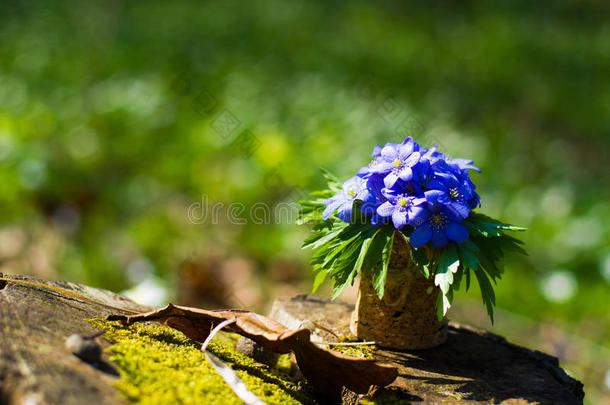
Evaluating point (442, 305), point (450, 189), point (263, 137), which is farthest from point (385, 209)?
point (263, 137)

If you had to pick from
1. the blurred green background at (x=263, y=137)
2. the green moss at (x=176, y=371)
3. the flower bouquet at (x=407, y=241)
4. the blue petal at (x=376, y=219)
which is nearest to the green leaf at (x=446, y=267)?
the flower bouquet at (x=407, y=241)

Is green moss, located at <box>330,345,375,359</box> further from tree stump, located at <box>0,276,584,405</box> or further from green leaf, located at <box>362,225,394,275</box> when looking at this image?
green leaf, located at <box>362,225,394,275</box>

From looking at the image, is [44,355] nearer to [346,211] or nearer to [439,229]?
[346,211]

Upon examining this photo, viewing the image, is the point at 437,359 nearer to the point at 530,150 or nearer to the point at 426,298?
the point at 426,298

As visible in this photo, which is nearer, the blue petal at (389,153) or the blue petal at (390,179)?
the blue petal at (390,179)

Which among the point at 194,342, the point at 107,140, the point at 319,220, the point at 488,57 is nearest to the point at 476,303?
the point at 319,220

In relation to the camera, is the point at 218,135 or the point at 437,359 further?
the point at 218,135

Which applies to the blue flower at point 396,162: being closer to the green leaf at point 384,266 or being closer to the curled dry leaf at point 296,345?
the green leaf at point 384,266

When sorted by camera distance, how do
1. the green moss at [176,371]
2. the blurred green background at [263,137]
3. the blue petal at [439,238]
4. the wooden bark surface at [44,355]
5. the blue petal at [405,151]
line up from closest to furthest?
the wooden bark surface at [44,355]
the green moss at [176,371]
the blue petal at [439,238]
the blue petal at [405,151]
the blurred green background at [263,137]
